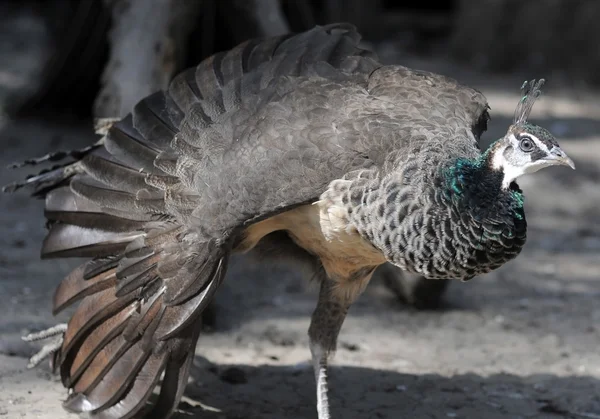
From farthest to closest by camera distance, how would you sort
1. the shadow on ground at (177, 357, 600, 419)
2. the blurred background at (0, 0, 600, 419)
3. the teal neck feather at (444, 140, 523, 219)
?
the blurred background at (0, 0, 600, 419) → the shadow on ground at (177, 357, 600, 419) → the teal neck feather at (444, 140, 523, 219)

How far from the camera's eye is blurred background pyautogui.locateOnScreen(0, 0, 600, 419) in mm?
4293

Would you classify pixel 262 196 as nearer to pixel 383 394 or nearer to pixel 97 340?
pixel 97 340

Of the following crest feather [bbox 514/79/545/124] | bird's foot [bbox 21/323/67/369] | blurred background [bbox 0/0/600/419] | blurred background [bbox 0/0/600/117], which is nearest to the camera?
crest feather [bbox 514/79/545/124]

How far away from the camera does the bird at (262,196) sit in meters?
3.31

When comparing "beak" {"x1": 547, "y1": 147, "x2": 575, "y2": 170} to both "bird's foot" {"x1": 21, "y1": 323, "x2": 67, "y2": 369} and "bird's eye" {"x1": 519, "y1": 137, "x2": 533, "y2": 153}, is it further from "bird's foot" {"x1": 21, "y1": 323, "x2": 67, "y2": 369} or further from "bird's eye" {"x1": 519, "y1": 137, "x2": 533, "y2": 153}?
"bird's foot" {"x1": 21, "y1": 323, "x2": 67, "y2": 369}

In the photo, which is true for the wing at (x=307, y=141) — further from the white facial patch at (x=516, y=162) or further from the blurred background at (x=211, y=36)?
the blurred background at (x=211, y=36)

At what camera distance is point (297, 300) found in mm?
5348

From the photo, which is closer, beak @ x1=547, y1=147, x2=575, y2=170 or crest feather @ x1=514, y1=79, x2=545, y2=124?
beak @ x1=547, y1=147, x2=575, y2=170

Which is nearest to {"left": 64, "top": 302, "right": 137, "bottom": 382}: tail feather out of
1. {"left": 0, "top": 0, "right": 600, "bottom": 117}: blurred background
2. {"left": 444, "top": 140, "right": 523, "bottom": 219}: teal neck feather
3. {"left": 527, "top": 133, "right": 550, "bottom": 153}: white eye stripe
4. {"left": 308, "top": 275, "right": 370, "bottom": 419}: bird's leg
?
{"left": 308, "top": 275, "right": 370, "bottom": 419}: bird's leg

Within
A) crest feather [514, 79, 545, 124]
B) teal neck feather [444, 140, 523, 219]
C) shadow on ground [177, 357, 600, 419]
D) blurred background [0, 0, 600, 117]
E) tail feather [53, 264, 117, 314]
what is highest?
blurred background [0, 0, 600, 117]

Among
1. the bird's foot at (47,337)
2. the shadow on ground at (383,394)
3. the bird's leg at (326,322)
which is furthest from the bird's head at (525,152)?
the bird's foot at (47,337)

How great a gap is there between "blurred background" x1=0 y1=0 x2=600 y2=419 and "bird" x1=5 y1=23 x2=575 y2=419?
1.65 feet

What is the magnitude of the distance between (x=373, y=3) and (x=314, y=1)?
2254 millimetres

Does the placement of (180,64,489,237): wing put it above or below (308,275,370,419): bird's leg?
above
